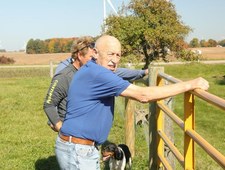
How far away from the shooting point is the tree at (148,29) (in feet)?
67.4

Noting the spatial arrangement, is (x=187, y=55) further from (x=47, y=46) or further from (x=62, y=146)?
(x=47, y=46)

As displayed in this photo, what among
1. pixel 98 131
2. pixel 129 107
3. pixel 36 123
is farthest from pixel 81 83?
pixel 36 123

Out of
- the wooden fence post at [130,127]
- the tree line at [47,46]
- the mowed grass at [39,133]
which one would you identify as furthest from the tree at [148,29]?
the tree line at [47,46]

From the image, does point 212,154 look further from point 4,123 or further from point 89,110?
point 4,123

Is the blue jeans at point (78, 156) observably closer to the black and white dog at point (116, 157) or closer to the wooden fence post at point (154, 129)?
the wooden fence post at point (154, 129)

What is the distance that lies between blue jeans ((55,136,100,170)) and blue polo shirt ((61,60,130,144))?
0.09 metres

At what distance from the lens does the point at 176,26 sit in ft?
69.1

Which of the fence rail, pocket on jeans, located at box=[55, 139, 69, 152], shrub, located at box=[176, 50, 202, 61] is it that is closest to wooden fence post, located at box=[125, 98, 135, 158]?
the fence rail

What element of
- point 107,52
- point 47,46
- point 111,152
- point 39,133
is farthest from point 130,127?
point 47,46

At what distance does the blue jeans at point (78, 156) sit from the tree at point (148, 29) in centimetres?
1680

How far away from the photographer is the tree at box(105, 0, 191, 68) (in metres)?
20.5

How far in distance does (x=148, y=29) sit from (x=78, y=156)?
1760 centimetres

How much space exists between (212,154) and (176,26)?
1855 cm

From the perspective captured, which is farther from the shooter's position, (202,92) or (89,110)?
(89,110)
